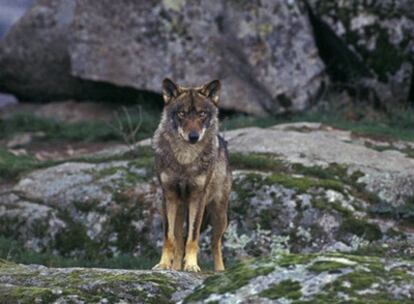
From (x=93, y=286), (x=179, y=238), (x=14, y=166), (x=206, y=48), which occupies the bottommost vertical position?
(x=179, y=238)

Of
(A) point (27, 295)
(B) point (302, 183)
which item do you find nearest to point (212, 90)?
(B) point (302, 183)

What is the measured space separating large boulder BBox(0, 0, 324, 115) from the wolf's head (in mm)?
9877

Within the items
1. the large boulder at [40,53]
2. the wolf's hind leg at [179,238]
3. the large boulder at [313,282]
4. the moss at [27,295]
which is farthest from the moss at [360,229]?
the large boulder at [40,53]

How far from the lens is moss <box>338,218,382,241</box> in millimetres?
14469

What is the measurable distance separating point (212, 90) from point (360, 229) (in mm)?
3797

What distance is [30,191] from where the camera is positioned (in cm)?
1612

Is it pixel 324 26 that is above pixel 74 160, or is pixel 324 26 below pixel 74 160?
above

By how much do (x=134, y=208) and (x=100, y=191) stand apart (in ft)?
2.16

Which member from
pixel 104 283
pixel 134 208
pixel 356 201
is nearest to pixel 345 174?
pixel 356 201

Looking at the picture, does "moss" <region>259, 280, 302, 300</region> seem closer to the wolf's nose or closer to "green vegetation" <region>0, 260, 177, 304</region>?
"green vegetation" <region>0, 260, 177, 304</region>

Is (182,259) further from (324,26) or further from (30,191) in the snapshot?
(324,26)

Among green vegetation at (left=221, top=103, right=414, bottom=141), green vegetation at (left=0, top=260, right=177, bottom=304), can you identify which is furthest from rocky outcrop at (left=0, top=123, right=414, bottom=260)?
green vegetation at (left=0, top=260, right=177, bottom=304)

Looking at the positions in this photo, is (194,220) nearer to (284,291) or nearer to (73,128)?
(284,291)

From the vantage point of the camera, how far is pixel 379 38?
70.9ft
